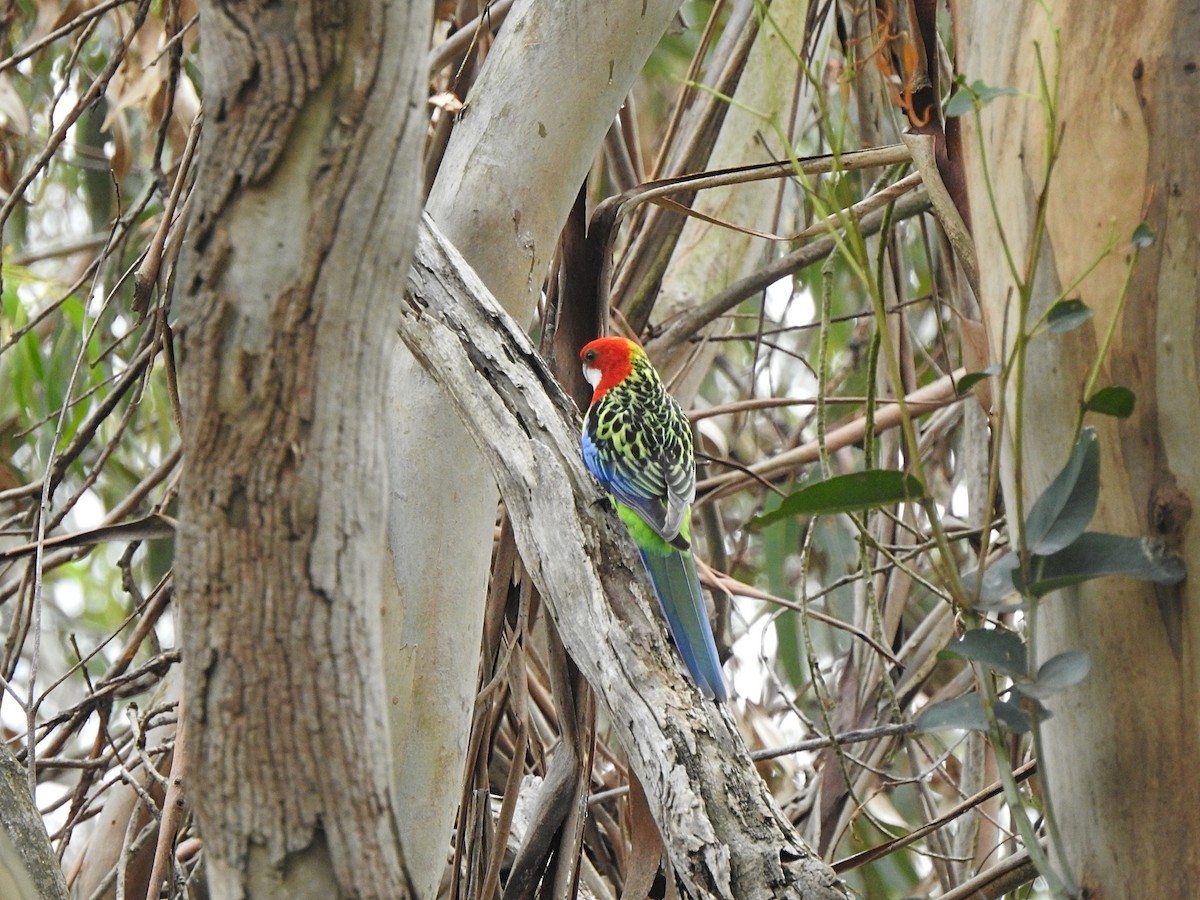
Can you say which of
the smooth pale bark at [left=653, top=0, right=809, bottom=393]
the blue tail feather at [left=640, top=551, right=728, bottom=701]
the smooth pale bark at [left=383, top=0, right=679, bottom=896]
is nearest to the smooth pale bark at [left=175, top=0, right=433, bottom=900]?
A: the blue tail feather at [left=640, top=551, right=728, bottom=701]

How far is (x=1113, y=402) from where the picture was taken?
4.06 feet

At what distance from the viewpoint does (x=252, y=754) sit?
947 mm

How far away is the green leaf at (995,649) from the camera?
124 centimetres

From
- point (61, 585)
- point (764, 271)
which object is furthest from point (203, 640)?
point (61, 585)

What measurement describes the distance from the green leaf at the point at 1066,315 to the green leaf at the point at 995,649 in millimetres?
326

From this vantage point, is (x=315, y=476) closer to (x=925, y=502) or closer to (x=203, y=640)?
(x=203, y=640)

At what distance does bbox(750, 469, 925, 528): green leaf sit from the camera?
4.36 feet

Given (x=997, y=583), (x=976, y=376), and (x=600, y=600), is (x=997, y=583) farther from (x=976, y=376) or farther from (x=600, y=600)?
(x=600, y=600)

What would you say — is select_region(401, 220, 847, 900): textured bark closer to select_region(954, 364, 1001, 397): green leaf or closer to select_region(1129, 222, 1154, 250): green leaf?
select_region(954, 364, 1001, 397): green leaf

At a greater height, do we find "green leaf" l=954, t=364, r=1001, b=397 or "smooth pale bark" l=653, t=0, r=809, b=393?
"smooth pale bark" l=653, t=0, r=809, b=393

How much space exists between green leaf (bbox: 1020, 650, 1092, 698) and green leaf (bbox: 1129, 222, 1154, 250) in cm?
42

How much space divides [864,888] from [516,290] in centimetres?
190

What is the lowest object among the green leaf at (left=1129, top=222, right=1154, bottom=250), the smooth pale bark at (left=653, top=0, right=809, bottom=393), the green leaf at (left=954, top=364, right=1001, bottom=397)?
the green leaf at (left=954, top=364, right=1001, bottom=397)

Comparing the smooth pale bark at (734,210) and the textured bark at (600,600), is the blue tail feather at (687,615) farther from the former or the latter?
the smooth pale bark at (734,210)
